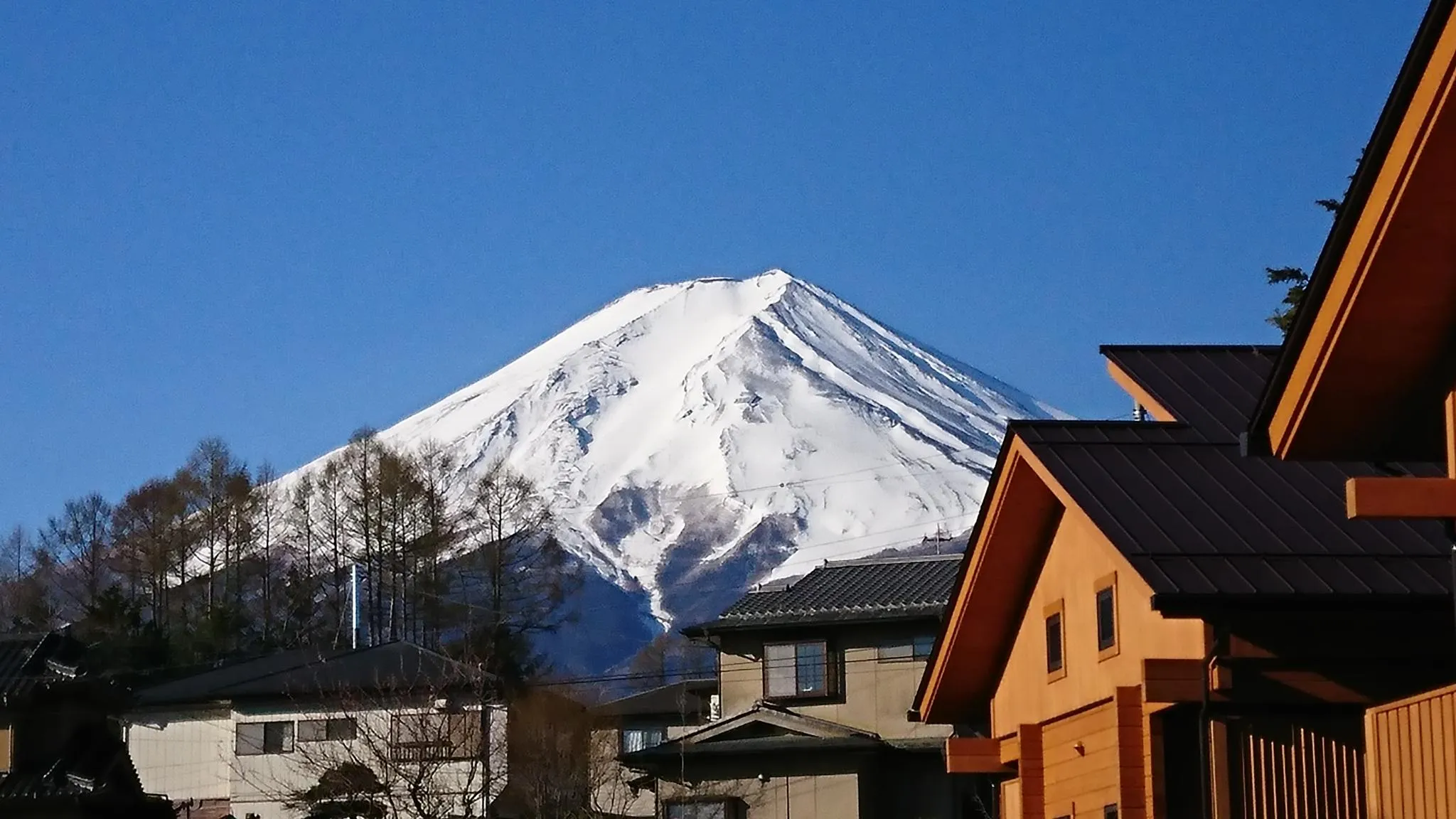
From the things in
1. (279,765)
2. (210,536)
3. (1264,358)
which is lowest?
(279,765)

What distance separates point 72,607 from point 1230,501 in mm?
67692

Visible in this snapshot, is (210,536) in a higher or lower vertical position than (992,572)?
higher

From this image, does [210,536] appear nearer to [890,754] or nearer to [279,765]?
[279,765]

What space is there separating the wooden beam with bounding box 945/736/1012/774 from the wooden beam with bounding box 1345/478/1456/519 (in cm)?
945

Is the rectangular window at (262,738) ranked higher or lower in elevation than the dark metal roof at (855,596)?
lower

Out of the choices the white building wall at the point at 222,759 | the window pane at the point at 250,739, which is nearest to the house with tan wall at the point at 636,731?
the white building wall at the point at 222,759

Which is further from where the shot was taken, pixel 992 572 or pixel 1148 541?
pixel 992 572

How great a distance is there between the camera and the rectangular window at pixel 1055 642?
15.3 metres

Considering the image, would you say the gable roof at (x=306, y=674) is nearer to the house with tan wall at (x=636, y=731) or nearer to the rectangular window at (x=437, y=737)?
the house with tan wall at (x=636, y=731)

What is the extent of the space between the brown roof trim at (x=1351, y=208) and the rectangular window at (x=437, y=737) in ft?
69.2

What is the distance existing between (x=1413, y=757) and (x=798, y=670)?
29.2m

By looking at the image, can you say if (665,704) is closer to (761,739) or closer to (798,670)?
(798,670)

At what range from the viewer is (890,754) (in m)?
35.8

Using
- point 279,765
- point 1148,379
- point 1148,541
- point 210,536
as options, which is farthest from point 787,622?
point 210,536
